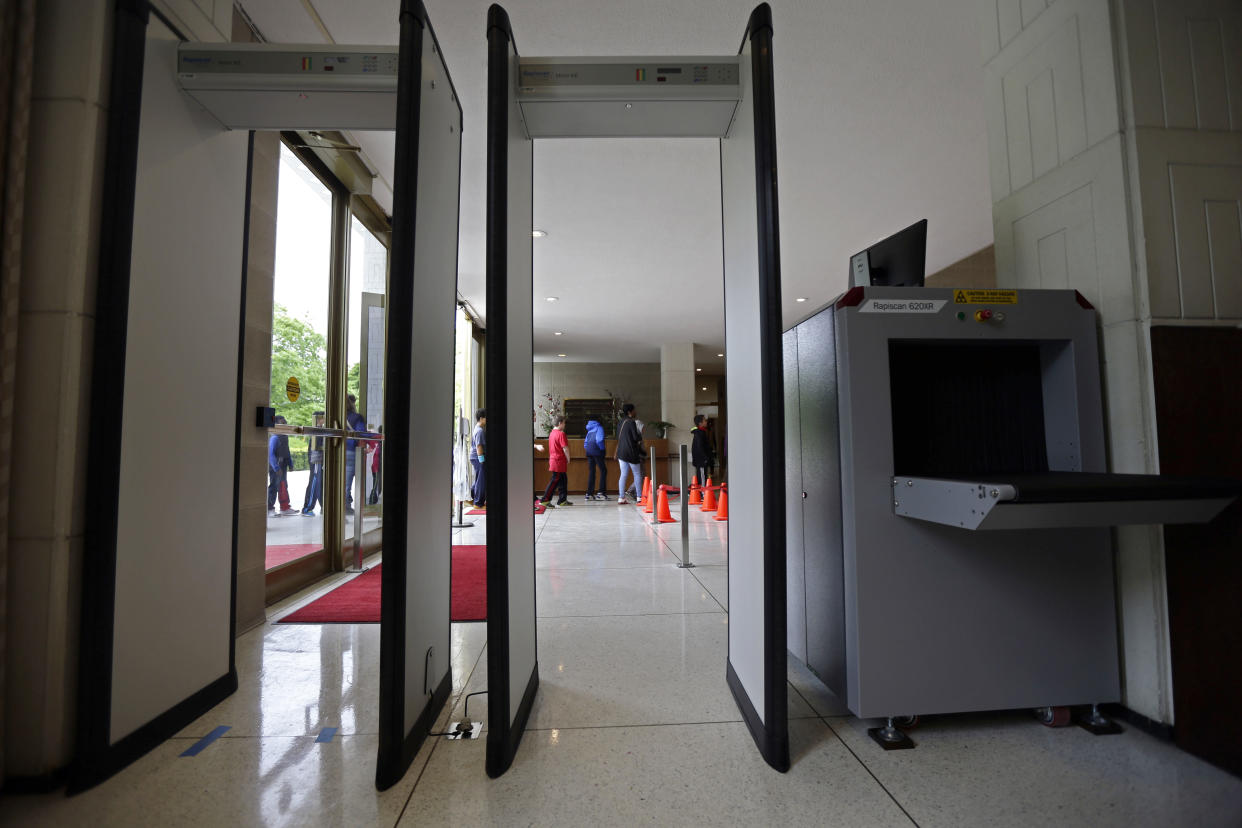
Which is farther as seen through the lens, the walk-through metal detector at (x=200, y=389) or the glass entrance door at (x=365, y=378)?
the glass entrance door at (x=365, y=378)

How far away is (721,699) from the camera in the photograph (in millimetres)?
1732

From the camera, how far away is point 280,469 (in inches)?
125

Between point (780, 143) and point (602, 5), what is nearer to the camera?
point (602, 5)

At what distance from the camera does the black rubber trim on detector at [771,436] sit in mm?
1327

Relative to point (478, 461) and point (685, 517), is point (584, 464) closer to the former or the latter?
point (478, 461)

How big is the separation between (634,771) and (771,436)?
879mm

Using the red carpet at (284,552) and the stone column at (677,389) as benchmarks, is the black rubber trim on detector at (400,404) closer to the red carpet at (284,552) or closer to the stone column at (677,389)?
the red carpet at (284,552)

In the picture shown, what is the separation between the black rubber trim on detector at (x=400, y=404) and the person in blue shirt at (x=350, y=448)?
285 centimetres

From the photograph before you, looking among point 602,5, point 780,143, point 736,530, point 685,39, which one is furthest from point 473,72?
point 736,530

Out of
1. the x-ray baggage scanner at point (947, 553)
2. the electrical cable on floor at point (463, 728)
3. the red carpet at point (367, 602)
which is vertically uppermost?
the x-ray baggage scanner at point (947, 553)

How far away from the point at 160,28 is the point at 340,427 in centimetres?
264

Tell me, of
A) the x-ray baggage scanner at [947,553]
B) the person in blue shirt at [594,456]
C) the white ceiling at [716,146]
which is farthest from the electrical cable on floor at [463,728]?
the person in blue shirt at [594,456]

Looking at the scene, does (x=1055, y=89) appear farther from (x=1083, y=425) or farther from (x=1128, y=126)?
(x=1083, y=425)

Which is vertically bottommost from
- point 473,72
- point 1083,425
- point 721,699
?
point 721,699
